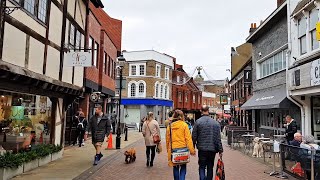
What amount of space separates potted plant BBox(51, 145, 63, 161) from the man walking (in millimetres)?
6049

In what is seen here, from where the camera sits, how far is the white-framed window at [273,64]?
1628 centimetres

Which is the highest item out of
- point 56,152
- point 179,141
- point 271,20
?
point 271,20

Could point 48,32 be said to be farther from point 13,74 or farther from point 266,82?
point 266,82

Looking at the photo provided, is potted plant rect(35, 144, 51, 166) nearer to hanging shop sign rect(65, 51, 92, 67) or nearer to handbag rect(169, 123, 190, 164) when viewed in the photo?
hanging shop sign rect(65, 51, 92, 67)

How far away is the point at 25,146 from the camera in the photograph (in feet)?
31.9

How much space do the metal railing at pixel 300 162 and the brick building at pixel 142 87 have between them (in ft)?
123

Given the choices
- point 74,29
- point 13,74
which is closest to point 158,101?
point 74,29

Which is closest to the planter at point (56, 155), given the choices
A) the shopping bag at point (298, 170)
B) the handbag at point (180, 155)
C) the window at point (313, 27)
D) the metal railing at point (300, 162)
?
the handbag at point (180, 155)

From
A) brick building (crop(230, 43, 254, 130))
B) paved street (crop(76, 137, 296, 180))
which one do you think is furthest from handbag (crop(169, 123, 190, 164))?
brick building (crop(230, 43, 254, 130))

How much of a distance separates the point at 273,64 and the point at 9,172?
14.3 metres

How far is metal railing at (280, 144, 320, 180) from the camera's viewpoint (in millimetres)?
6882

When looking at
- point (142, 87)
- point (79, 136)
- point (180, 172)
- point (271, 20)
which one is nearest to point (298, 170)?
point (180, 172)

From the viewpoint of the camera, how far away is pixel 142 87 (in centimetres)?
4678

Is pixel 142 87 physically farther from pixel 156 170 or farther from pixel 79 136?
pixel 156 170
